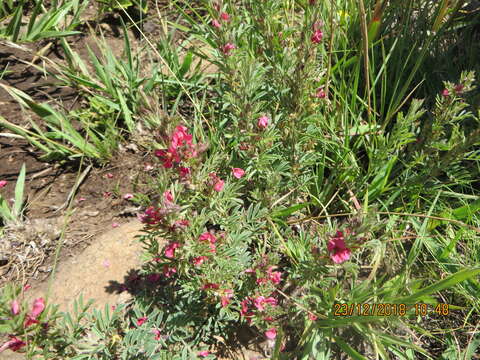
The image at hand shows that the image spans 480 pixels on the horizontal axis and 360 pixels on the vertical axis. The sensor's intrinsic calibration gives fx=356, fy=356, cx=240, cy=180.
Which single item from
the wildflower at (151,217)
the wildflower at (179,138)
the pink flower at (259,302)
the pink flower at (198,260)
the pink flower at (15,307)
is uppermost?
the wildflower at (179,138)

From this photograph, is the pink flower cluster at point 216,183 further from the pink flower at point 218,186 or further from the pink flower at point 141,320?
the pink flower at point 141,320

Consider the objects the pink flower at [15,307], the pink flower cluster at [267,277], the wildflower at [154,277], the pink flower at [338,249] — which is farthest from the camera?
the wildflower at [154,277]

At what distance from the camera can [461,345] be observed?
2.04m

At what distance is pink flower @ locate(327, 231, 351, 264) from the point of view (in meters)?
1.53

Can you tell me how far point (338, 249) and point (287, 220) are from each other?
920 millimetres

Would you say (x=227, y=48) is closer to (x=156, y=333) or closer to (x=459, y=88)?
(x=459, y=88)

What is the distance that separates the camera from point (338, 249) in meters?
1.55

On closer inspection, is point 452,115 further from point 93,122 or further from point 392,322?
point 93,122

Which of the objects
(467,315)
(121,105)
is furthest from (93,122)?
(467,315)

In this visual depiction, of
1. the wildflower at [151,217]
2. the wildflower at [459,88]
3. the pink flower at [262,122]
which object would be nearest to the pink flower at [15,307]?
the wildflower at [151,217]

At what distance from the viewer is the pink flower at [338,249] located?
60.1 inches

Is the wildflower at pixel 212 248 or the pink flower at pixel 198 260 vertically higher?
the wildflower at pixel 212 248

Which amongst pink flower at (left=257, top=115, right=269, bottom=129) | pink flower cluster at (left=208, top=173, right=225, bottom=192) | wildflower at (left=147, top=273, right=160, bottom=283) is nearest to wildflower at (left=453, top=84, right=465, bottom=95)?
pink flower at (left=257, top=115, right=269, bottom=129)

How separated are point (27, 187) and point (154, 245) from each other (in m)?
1.67
